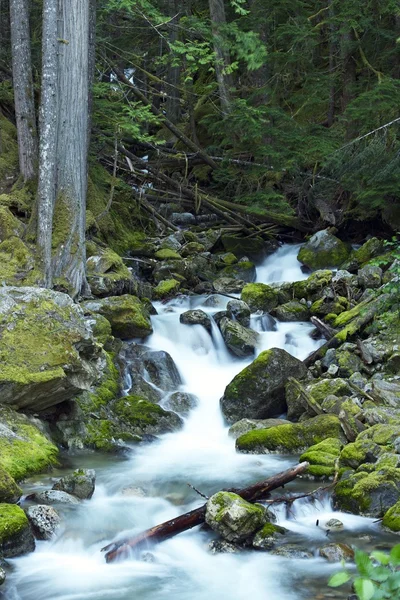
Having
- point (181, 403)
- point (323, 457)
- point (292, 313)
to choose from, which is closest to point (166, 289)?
point (292, 313)

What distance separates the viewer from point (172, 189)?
61.2ft

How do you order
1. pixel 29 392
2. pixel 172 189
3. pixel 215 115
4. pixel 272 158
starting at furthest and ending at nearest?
pixel 172 189 → pixel 215 115 → pixel 272 158 → pixel 29 392

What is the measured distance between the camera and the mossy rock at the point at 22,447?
6863 millimetres

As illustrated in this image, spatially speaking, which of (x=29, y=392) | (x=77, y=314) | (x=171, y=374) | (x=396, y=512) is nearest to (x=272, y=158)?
(x=171, y=374)

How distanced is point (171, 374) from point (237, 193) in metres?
8.30

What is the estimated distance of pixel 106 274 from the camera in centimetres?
1223

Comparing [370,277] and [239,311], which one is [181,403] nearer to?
[239,311]

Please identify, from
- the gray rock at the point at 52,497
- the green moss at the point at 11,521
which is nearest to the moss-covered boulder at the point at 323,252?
the gray rock at the point at 52,497

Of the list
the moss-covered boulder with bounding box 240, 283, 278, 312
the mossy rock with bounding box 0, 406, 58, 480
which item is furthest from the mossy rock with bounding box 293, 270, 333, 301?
the mossy rock with bounding box 0, 406, 58, 480

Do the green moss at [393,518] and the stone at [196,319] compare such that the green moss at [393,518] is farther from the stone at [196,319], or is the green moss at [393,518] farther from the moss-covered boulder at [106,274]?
the moss-covered boulder at [106,274]

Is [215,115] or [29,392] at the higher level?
[215,115]

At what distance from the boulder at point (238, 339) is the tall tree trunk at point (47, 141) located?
3174 millimetres

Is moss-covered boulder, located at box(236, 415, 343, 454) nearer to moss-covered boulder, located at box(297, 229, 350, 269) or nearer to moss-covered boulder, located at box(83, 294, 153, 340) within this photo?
moss-covered boulder, located at box(83, 294, 153, 340)

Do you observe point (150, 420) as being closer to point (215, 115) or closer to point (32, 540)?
point (32, 540)
